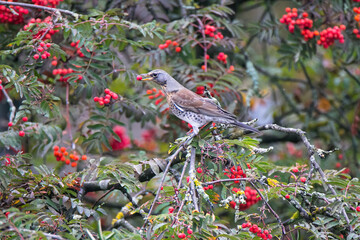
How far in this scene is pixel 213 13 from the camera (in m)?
5.02

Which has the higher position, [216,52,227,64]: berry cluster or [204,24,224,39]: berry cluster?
[204,24,224,39]: berry cluster

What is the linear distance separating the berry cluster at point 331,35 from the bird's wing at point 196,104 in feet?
4.72

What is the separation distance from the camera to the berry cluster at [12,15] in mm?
4280

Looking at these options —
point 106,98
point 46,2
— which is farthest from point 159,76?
point 46,2

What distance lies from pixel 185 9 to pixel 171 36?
585mm

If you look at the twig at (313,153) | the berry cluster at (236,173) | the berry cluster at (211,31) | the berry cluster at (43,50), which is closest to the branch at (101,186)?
the berry cluster at (236,173)

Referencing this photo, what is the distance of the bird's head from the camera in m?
4.57

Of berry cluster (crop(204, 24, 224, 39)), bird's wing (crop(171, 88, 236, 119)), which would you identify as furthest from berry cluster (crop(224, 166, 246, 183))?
berry cluster (crop(204, 24, 224, 39))

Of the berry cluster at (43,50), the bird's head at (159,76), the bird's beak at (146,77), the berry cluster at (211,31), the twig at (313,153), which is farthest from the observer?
the berry cluster at (211,31)

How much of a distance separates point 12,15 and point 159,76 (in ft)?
4.70

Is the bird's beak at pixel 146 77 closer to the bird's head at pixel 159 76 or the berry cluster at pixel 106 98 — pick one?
the bird's head at pixel 159 76

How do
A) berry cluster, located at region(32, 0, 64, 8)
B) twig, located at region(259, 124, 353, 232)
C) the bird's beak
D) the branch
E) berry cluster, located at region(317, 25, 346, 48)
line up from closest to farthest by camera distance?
twig, located at region(259, 124, 353, 232) < the branch < berry cluster, located at region(32, 0, 64, 8) < the bird's beak < berry cluster, located at region(317, 25, 346, 48)

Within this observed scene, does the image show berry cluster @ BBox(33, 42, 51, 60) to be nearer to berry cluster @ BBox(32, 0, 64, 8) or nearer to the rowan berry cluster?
berry cluster @ BBox(32, 0, 64, 8)

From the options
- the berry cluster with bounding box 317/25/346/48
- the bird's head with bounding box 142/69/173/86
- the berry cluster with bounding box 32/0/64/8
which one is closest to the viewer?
the berry cluster with bounding box 32/0/64/8
